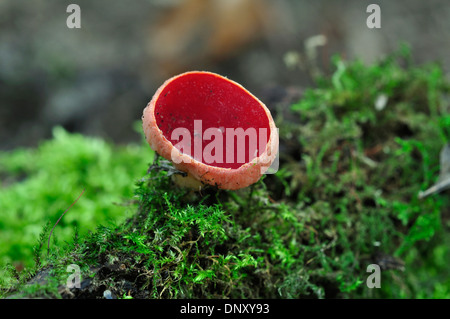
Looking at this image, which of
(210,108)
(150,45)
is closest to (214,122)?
(210,108)

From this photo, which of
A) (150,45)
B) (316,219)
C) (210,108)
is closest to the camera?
(210,108)

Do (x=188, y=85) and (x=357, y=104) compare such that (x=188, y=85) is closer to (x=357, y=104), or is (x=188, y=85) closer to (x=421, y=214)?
(x=357, y=104)

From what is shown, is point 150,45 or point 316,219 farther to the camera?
point 150,45

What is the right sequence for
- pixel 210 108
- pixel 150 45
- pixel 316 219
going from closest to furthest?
pixel 210 108
pixel 316 219
pixel 150 45

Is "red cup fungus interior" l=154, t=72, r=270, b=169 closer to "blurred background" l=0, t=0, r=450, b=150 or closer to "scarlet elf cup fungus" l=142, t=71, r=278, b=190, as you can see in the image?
"scarlet elf cup fungus" l=142, t=71, r=278, b=190

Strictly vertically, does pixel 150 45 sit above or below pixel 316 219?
above

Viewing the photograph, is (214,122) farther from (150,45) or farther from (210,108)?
(150,45)

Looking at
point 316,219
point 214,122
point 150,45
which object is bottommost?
point 316,219
